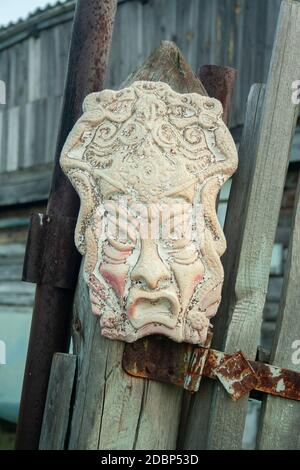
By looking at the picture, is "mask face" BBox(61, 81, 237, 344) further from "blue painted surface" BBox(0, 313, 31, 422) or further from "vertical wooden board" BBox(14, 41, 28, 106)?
"vertical wooden board" BBox(14, 41, 28, 106)

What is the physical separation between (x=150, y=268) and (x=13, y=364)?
589cm

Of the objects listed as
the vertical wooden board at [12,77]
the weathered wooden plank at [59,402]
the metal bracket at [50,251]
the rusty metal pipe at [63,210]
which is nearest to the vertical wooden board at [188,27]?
the vertical wooden board at [12,77]

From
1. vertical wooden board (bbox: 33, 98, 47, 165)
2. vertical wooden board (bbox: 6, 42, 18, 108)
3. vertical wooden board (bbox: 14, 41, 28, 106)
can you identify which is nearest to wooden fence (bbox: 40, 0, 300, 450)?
vertical wooden board (bbox: 33, 98, 47, 165)

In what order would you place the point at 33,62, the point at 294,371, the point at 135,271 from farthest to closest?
the point at 33,62 < the point at 294,371 < the point at 135,271

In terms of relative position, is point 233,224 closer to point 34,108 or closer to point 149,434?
point 149,434

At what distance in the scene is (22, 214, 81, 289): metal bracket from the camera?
2.74 m

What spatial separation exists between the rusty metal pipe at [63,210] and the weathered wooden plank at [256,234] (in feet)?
1.69

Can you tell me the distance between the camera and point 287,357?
101 inches

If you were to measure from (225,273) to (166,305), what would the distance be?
13.8 inches

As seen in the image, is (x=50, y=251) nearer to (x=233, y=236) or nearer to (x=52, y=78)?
(x=233, y=236)

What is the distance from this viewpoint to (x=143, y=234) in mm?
2393

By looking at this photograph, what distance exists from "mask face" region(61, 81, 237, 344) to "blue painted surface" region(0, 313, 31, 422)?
5.40m
